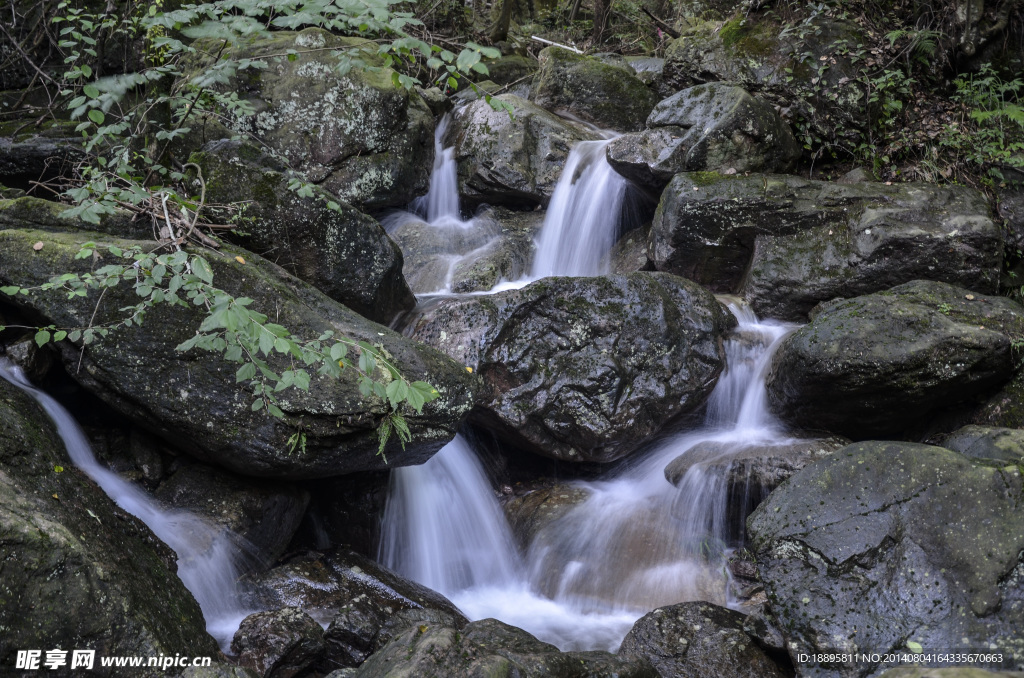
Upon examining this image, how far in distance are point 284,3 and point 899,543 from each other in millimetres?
3771

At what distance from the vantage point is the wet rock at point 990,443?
4.08 meters

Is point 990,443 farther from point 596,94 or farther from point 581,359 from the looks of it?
point 596,94

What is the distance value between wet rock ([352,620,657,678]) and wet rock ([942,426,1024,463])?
8.08ft

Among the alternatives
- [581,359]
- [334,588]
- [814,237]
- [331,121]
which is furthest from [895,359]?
[331,121]

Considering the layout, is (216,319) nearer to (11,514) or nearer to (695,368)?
(11,514)

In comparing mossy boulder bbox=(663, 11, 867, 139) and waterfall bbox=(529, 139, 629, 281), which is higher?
mossy boulder bbox=(663, 11, 867, 139)

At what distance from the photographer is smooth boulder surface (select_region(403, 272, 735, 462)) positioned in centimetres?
574

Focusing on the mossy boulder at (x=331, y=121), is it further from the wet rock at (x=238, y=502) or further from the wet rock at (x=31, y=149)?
the wet rock at (x=238, y=502)

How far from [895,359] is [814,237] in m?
2.12

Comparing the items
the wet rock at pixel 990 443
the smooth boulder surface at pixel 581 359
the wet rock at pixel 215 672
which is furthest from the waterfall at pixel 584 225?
the wet rock at pixel 215 672

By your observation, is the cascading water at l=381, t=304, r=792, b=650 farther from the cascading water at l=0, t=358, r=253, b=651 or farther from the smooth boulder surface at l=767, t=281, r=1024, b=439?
the cascading water at l=0, t=358, r=253, b=651

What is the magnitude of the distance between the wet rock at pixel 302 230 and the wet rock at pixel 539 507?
2077 mm

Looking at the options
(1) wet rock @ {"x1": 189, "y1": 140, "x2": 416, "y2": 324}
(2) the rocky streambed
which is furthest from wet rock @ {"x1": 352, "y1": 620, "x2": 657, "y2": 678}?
(1) wet rock @ {"x1": 189, "y1": 140, "x2": 416, "y2": 324}

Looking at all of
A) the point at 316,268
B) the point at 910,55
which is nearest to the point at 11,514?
the point at 316,268
